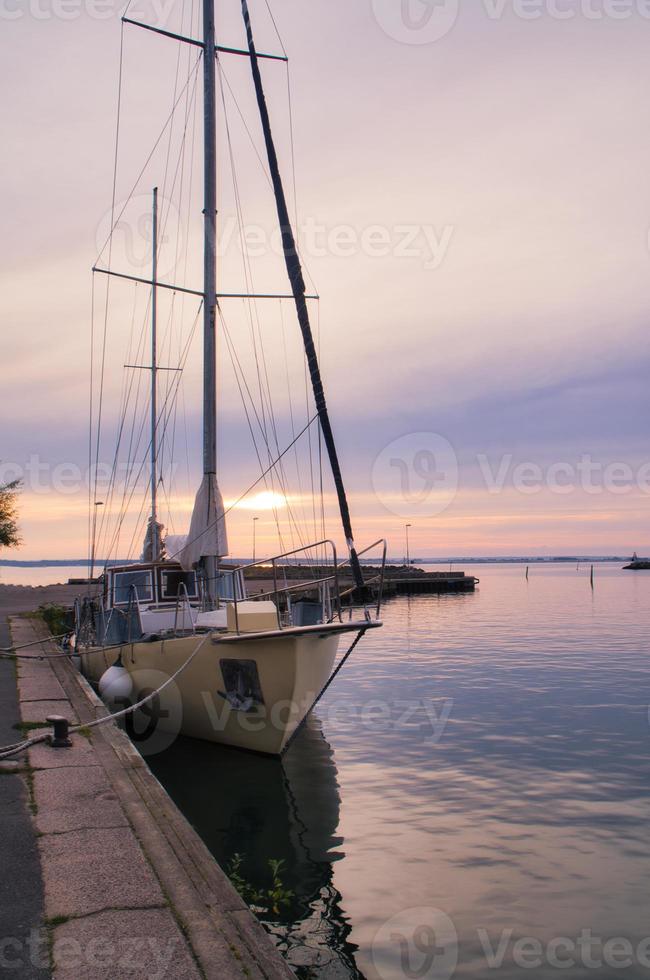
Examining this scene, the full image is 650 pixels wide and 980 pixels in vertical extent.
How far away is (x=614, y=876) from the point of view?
9.09m

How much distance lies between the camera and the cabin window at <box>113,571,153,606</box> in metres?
17.9

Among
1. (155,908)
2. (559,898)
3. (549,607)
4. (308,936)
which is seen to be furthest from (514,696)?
(549,607)

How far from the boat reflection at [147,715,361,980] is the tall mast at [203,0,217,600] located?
3605 millimetres

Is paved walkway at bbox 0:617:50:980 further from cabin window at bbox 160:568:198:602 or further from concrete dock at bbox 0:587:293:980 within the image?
cabin window at bbox 160:568:198:602

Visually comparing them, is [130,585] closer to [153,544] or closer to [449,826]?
[153,544]

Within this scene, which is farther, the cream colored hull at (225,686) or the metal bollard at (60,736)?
the cream colored hull at (225,686)

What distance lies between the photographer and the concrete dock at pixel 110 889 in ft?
15.3

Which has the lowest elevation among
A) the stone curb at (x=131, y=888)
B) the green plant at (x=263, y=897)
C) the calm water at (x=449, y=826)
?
the calm water at (x=449, y=826)

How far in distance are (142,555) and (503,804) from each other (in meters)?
14.0

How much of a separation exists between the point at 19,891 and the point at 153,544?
17198 millimetres

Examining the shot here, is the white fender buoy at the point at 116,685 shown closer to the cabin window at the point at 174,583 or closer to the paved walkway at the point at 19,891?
the cabin window at the point at 174,583

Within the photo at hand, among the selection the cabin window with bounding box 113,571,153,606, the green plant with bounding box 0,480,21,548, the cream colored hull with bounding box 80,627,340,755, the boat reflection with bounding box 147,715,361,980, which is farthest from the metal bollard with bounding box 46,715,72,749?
the green plant with bounding box 0,480,21,548

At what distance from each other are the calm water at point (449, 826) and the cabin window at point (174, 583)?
4.24 m

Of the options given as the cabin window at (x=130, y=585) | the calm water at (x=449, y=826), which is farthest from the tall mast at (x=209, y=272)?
the calm water at (x=449, y=826)
